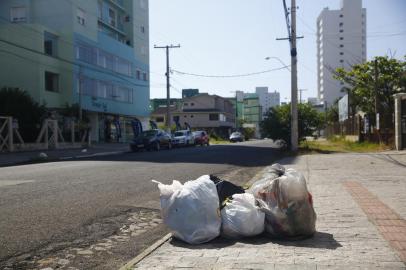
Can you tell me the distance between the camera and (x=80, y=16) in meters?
44.7

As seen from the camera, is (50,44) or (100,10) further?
(100,10)

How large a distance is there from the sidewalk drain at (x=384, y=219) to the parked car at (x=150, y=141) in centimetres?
2559

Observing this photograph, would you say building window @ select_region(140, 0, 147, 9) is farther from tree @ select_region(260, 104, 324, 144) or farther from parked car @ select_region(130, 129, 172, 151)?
tree @ select_region(260, 104, 324, 144)

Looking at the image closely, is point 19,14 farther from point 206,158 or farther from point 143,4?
point 206,158

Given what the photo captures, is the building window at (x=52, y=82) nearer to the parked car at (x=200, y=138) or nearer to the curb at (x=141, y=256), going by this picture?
the parked car at (x=200, y=138)

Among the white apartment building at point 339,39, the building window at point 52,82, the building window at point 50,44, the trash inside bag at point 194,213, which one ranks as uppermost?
the white apartment building at point 339,39

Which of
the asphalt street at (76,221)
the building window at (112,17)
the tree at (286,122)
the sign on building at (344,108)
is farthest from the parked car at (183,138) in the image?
the asphalt street at (76,221)

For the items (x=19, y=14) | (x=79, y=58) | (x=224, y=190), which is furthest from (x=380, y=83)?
(x=224, y=190)

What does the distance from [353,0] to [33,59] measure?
349 ft

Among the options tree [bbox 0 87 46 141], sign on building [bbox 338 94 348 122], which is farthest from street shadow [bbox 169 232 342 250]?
sign on building [bbox 338 94 348 122]

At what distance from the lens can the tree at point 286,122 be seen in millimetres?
30125

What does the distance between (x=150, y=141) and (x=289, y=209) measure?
29760mm

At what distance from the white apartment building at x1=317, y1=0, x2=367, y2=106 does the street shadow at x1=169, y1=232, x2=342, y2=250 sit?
120 m

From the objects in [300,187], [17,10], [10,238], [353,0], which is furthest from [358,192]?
[353,0]
